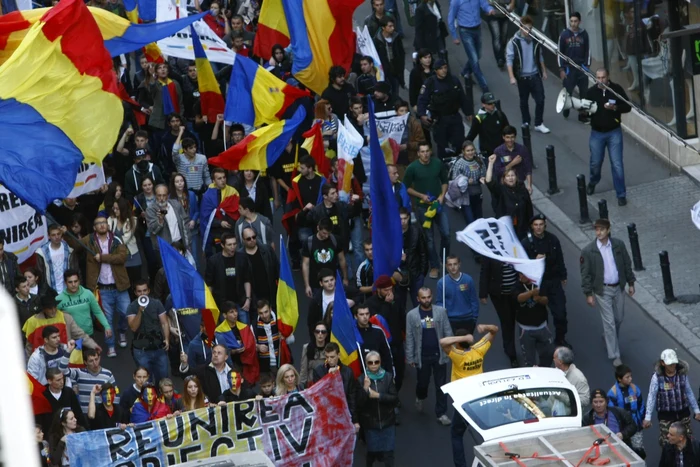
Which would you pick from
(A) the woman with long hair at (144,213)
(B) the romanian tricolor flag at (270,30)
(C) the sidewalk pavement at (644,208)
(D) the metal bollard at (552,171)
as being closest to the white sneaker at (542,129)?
(C) the sidewalk pavement at (644,208)

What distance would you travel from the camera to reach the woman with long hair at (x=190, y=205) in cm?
1475

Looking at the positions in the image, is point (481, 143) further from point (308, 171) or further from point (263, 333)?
point (263, 333)

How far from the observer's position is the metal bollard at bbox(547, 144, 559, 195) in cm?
1734

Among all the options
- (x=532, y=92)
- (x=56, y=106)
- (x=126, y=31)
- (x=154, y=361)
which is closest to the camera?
(x=154, y=361)

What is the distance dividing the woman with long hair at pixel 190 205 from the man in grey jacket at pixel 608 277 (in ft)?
15.9

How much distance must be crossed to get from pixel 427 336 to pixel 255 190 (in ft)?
13.3

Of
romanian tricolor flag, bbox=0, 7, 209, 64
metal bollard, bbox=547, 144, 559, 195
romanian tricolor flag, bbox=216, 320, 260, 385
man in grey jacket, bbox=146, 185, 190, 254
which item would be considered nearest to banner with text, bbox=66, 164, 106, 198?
man in grey jacket, bbox=146, 185, 190, 254

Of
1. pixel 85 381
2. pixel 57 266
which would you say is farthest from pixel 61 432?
pixel 57 266

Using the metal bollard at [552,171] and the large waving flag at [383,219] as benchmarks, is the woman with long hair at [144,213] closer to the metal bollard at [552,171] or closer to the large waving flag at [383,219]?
the large waving flag at [383,219]

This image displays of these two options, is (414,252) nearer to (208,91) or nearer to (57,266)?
(57,266)

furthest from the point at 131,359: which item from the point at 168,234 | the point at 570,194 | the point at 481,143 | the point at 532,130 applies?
the point at 532,130

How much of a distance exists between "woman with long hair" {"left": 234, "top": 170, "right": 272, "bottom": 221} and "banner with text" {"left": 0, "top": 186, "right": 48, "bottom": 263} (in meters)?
2.66

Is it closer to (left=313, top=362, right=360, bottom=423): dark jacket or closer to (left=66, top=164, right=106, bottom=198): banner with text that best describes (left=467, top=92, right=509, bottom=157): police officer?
(left=66, top=164, right=106, bottom=198): banner with text

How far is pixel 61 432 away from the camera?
34.1 ft
